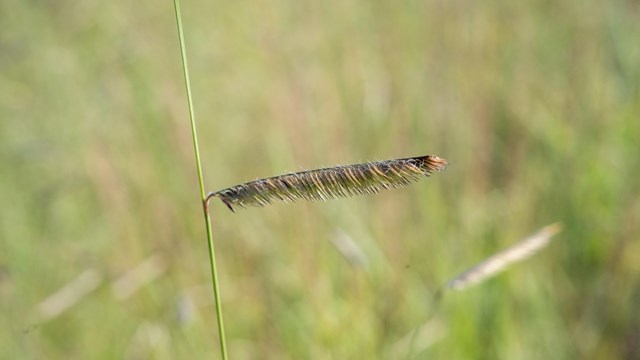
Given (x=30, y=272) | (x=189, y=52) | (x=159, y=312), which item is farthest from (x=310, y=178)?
(x=189, y=52)

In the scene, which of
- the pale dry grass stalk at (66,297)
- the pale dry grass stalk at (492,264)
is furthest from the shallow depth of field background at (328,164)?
the pale dry grass stalk at (492,264)

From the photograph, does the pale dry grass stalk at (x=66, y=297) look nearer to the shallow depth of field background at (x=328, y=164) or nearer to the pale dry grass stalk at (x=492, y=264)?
the shallow depth of field background at (x=328, y=164)

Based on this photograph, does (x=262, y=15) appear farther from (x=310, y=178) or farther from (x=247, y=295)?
(x=310, y=178)

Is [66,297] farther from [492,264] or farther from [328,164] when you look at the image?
[492,264]

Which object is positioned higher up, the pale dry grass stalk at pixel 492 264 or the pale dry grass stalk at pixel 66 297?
the pale dry grass stalk at pixel 492 264

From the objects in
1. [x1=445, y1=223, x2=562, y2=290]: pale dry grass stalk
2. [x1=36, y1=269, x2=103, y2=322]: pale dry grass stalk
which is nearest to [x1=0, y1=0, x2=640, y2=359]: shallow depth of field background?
[x1=36, y1=269, x2=103, y2=322]: pale dry grass stalk

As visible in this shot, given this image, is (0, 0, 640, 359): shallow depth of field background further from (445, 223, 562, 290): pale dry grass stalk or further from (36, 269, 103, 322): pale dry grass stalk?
(445, 223, 562, 290): pale dry grass stalk

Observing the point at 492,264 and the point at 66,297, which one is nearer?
the point at 492,264

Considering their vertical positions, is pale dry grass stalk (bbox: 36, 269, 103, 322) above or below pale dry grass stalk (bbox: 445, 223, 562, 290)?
below

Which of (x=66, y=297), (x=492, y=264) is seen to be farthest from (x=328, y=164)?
(x=492, y=264)
